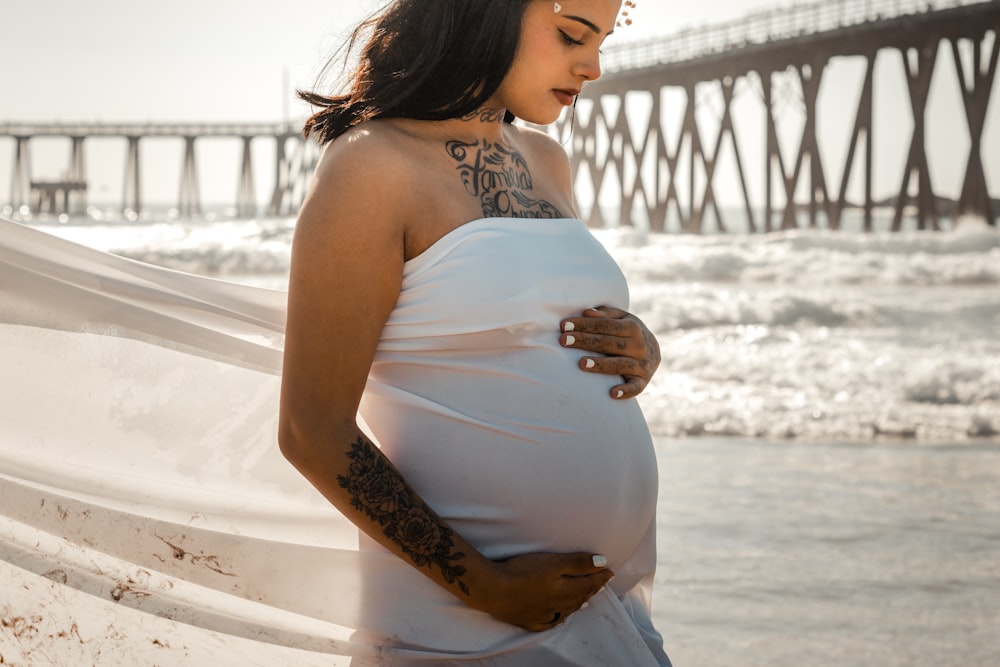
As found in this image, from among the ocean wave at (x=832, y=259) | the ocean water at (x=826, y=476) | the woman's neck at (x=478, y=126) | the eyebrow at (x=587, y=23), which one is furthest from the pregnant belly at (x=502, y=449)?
the ocean wave at (x=832, y=259)

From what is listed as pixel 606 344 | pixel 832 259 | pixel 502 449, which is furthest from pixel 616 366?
pixel 832 259

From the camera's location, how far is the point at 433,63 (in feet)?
4.67

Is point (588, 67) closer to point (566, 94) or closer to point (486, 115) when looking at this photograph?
point (566, 94)

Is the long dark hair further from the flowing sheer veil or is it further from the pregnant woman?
the flowing sheer veil

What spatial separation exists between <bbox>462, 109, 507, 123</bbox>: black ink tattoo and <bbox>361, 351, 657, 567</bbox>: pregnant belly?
0.33 metres

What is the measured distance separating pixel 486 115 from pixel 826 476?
382 centimetres

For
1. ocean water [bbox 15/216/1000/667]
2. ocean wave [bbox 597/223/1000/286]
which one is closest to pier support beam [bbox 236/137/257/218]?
ocean wave [bbox 597/223/1000/286]

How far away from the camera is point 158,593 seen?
1478 millimetres

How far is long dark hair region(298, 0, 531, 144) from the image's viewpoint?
1422 millimetres

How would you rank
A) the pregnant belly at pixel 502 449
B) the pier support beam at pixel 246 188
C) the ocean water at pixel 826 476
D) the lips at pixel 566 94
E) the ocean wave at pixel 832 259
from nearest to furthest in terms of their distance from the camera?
the pregnant belly at pixel 502 449, the lips at pixel 566 94, the ocean water at pixel 826 476, the ocean wave at pixel 832 259, the pier support beam at pixel 246 188

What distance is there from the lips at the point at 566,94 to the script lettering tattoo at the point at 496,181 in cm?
11

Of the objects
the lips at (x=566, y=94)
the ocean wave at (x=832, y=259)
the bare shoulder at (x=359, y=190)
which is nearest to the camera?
the bare shoulder at (x=359, y=190)

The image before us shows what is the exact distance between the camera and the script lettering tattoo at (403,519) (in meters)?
1.35

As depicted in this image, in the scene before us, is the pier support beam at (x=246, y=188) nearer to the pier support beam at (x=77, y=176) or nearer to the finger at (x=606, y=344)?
the pier support beam at (x=77, y=176)
